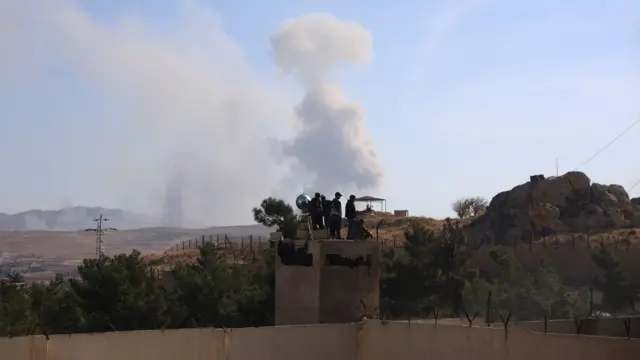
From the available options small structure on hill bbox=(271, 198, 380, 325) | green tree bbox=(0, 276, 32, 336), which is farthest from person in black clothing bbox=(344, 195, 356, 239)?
green tree bbox=(0, 276, 32, 336)

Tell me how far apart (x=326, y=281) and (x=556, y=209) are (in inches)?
1802

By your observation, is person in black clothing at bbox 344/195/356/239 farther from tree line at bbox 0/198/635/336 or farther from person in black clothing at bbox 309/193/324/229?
tree line at bbox 0/198/635/336

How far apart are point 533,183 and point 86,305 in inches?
1596

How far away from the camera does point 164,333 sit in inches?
370

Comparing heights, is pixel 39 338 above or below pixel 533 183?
below

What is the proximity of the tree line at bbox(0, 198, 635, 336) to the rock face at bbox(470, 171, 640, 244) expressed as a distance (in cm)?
2129

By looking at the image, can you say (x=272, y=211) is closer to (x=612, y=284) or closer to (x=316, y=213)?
(x=612, y=284)

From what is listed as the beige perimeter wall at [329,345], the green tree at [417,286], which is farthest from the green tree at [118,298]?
the beige perimeter wall at [329,345]

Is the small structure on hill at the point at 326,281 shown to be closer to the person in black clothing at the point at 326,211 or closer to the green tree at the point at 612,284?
the person in black clothing at the point at 326,211

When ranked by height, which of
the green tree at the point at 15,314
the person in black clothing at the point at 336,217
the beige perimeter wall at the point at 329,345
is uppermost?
the person in black clothing at the point at 336,217

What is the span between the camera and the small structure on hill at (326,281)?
12.7m

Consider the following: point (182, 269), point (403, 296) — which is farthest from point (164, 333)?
point (182, 269)

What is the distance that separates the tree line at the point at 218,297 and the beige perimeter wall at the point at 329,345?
12423 millimetres

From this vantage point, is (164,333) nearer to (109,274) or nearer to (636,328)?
(636,328)
